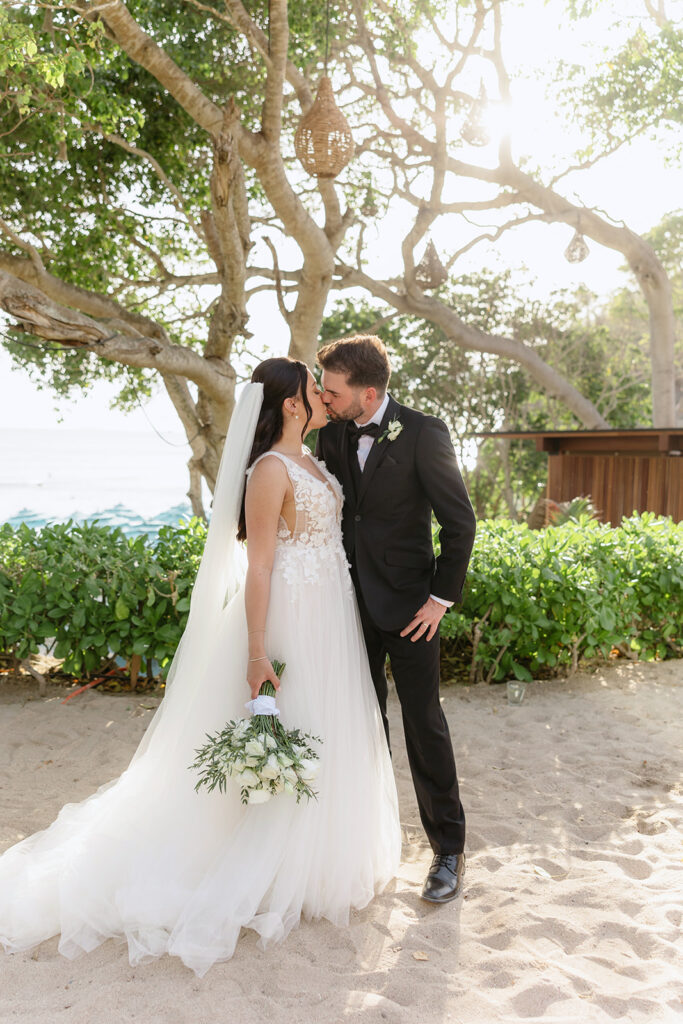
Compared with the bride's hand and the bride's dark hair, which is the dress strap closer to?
the bride's dark hair

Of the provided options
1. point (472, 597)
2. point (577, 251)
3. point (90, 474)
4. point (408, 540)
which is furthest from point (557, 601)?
point (90, 474)

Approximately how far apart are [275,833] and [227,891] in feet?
0.89

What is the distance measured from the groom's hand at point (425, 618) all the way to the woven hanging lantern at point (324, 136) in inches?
202

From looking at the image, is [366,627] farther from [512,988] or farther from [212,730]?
[512,988]

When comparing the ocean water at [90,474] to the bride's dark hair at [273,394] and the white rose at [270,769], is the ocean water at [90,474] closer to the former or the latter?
the bride's dark hair at [273,394]

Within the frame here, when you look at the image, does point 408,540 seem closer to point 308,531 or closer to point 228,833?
point 308,531

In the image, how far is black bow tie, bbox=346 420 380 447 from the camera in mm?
3426

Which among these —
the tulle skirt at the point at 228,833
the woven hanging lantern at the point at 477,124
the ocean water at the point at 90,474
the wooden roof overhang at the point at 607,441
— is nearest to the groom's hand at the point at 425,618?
the tulle skirt at the point at 228,833

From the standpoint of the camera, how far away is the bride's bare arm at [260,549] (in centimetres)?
323

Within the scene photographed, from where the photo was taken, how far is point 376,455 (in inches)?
133

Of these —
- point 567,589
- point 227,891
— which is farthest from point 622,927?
point 567,589

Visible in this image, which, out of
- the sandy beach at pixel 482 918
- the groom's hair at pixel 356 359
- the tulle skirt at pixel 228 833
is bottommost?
the sandy beach at pixel 482 918

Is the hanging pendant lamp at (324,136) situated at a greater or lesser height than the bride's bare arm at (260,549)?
greater

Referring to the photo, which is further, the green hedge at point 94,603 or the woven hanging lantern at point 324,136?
the woven hanging lantern at point 324,136
